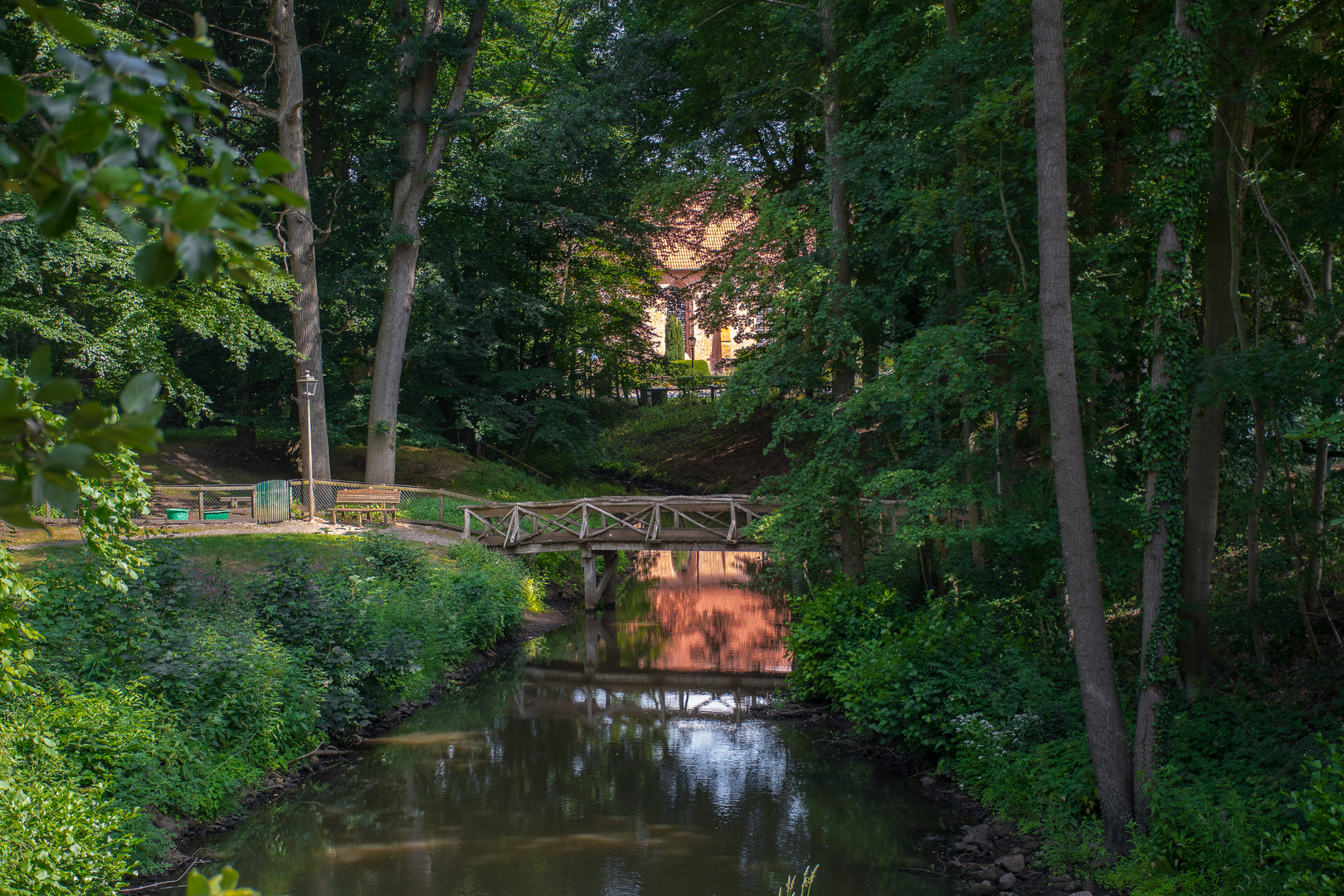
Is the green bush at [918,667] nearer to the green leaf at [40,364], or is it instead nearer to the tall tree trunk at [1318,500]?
the tall tree trunk at [1318,500]

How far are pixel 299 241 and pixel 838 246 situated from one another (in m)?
12.7

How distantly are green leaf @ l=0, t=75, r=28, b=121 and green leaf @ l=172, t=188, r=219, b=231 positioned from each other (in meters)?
0.30

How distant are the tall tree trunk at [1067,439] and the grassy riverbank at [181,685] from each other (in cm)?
800

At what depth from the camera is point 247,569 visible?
45.8 ft

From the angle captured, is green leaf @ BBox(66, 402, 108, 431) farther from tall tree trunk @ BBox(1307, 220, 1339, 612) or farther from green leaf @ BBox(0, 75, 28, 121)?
tall tree trunk @ BBox(1307, 220, 1339, 612)

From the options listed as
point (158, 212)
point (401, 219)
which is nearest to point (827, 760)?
point (158, 212)

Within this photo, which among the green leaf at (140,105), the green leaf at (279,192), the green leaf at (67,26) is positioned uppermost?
the green leaf at (67,26)

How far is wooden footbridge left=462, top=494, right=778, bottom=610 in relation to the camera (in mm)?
18344

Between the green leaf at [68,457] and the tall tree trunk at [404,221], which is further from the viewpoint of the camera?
the tall tree trunk at [404,221]

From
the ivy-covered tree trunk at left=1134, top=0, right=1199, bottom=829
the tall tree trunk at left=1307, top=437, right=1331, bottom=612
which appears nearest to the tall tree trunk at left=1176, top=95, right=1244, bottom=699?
the ivy-covered tree trunk at left=1134, top=0, right=1199, bottom=829

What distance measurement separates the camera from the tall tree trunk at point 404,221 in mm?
22375

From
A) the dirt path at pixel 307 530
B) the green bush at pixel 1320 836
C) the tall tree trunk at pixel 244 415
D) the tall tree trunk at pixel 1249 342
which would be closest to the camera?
the green bush at pixel 1320 836

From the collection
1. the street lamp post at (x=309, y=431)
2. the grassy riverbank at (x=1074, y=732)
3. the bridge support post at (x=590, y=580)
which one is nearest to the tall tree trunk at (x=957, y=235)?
the grassy riverbank at (x=1074, y=732)

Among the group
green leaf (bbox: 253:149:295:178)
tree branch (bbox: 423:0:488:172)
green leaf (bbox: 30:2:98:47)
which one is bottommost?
green leaf (bbox: 253:149:295:178)
